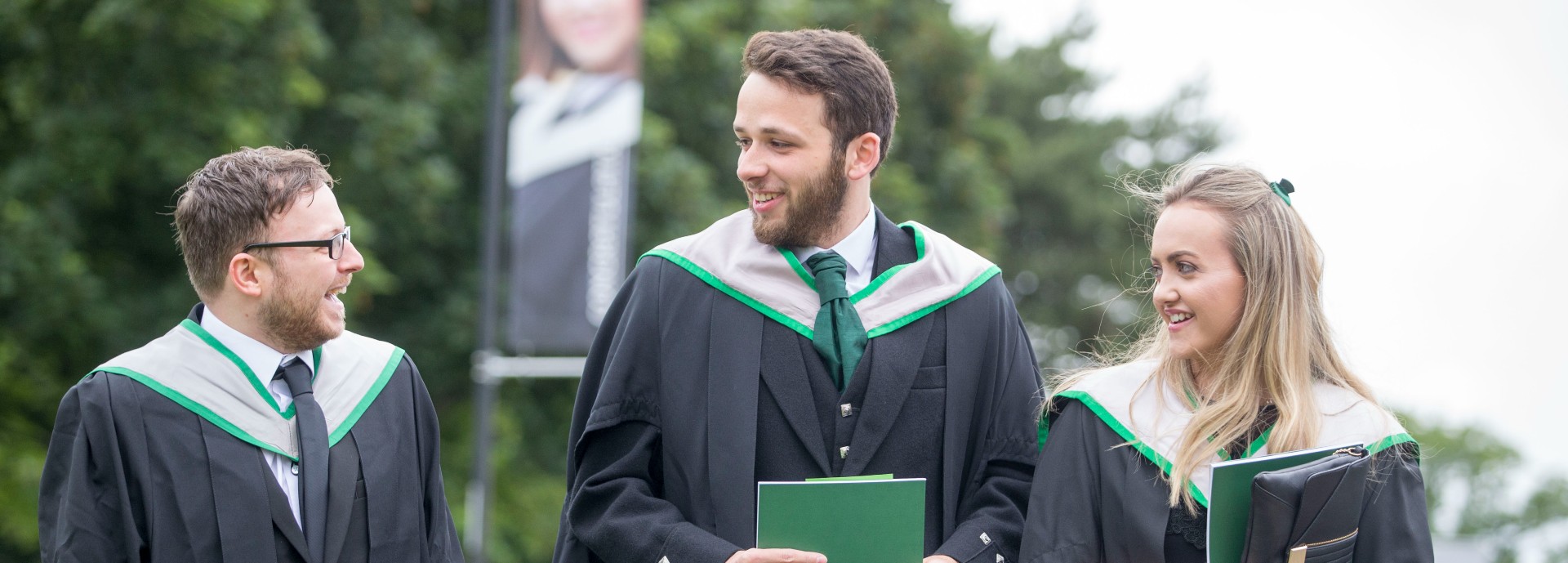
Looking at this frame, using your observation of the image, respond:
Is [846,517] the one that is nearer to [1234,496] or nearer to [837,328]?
[837,328]

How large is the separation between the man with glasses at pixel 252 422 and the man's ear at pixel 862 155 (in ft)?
3.95

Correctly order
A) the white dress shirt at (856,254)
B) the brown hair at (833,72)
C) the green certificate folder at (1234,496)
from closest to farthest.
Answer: the green certificate folder at (1234,496) < the brown hair at (833,72) < the white dress shirt at (856,254)

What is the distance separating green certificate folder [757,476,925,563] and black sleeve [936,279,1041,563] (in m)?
0.24

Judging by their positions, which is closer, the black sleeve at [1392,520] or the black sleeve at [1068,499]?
the black sleeve at [1392,520]

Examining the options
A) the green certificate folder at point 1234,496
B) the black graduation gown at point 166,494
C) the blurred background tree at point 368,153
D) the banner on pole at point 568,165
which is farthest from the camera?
the banner on pole at point 568,165

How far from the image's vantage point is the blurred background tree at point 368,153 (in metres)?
10.1

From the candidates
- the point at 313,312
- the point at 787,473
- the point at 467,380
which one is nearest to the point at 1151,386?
the point at 787,473

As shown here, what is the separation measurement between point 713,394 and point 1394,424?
1.53 m

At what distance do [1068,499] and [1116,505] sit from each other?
0.10m

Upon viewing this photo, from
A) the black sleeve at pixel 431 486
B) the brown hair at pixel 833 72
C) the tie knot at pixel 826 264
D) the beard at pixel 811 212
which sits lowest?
the black sleeve at pixel 431 486

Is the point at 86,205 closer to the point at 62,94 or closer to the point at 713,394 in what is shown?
the point at 62,94

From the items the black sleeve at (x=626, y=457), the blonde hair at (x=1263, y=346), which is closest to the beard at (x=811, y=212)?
the black sleeve at (x=626, y=457)

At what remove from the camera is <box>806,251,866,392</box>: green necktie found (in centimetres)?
349

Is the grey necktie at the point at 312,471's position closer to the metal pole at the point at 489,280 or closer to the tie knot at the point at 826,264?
the tie knot at the point at 826,264
